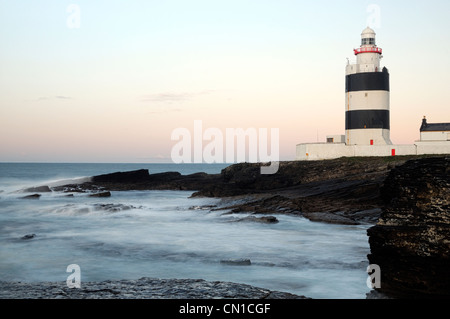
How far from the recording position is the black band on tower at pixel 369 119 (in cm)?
A: 2923

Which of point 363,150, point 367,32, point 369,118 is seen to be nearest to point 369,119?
point 369,118

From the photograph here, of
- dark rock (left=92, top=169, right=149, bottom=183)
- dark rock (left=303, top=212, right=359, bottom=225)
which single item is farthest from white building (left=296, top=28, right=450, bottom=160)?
dark rock (left=303, top=212, right=359, bottom=225)

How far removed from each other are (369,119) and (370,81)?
7.85 feet

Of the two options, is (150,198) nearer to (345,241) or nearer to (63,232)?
(63,232)

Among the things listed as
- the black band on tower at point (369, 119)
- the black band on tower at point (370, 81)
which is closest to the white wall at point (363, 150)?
the black band on tower at point (369, 119)

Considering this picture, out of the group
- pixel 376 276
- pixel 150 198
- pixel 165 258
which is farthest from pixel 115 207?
pixel 376 276

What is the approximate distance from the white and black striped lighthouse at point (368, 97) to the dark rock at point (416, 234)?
23.8m

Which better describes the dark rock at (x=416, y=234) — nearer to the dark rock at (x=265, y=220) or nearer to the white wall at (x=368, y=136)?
the dark rock at (x=265, y=220)

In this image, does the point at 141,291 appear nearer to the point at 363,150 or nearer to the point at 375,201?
the point at 375,201

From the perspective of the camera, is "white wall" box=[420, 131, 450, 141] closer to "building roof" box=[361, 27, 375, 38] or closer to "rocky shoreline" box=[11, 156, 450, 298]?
"rocky shoreline" box=[11, 156, 450, 298]

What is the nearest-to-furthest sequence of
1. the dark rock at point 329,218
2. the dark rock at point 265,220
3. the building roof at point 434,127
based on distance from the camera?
the dark rock at point 329,218
the dark rock at point 265,220
the building roof at point 434,127

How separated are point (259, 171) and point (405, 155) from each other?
892 centimetres

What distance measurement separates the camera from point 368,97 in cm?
2928

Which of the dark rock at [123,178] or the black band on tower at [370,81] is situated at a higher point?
the black band on tower at [370,81]
